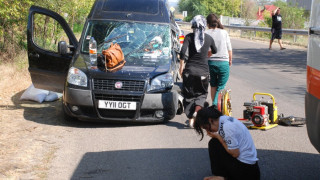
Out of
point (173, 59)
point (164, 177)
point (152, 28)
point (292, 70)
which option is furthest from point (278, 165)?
point (292, 70)

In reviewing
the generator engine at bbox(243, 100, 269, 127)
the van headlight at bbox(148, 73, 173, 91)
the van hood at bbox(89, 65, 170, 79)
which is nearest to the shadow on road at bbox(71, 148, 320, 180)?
the generator engine at bbox(243, 100, 269, 127)

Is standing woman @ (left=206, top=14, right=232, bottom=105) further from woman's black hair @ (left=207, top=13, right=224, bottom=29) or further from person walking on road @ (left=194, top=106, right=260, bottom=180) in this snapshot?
person walking on road @ (left=194, top=106, right=260, bottom=180)

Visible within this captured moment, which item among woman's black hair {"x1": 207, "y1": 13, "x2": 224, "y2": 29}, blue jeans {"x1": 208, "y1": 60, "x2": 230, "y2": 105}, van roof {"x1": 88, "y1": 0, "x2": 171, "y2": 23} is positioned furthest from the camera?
van roof {"x1": 88, "y1": 0, "x2": 171, "y2": 23}

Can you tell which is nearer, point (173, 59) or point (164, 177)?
point (164, 177)

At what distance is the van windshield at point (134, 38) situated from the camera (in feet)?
30.9

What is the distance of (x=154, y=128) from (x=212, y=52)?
1.66m

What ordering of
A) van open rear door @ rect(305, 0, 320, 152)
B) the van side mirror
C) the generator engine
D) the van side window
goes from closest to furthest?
van open rear door @ rect(305, 0, 320, 152), the generator engine, the van side mirror, the van side window

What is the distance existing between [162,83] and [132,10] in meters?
2.27

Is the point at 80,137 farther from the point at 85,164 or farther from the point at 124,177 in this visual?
the point at 124,177

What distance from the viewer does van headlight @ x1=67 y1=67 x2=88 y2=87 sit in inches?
337

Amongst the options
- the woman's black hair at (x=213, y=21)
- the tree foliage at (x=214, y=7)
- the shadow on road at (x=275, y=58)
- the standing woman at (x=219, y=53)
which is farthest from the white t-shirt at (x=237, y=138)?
the tree foliage at (x=214, y=7)

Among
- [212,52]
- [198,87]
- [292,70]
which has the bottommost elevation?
[292,70]

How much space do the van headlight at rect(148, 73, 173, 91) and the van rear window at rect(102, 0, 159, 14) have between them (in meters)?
2.00

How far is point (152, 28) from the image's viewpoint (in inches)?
387
